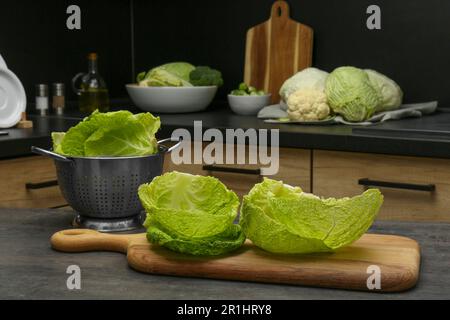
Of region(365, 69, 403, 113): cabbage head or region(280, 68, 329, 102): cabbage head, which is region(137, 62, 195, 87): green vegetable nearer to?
region(280, 68, 329, 102): cabbage head

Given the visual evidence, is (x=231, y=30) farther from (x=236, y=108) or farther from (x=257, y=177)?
(x=257, y=177)

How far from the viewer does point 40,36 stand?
3.15 m

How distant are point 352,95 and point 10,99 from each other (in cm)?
116

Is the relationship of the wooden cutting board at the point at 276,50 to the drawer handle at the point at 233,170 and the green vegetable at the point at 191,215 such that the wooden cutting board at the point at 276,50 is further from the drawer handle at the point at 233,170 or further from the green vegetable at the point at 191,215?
the green vegetable at the point at 191,215

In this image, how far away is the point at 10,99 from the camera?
2.67 m

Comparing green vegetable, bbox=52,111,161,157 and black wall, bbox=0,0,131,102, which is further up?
black wall, bbox=0,0,131,102

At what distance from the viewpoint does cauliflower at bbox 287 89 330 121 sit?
2.61 meters

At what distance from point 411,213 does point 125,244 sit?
1286mm

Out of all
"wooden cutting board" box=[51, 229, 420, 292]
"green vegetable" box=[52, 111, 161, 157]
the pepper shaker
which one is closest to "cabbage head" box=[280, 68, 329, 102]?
the pepper shaker

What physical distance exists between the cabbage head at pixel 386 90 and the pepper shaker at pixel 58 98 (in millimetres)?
1184

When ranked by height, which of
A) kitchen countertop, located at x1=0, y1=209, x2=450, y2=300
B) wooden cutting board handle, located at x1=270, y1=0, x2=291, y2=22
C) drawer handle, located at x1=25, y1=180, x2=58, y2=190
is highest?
wooden cutting board handle, located at x1=270, y1=0, x2=291, y2=22

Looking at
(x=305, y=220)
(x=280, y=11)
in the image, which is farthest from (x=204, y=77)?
(x=305, y=220)

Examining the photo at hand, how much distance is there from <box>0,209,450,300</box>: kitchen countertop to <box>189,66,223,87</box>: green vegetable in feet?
5.79
